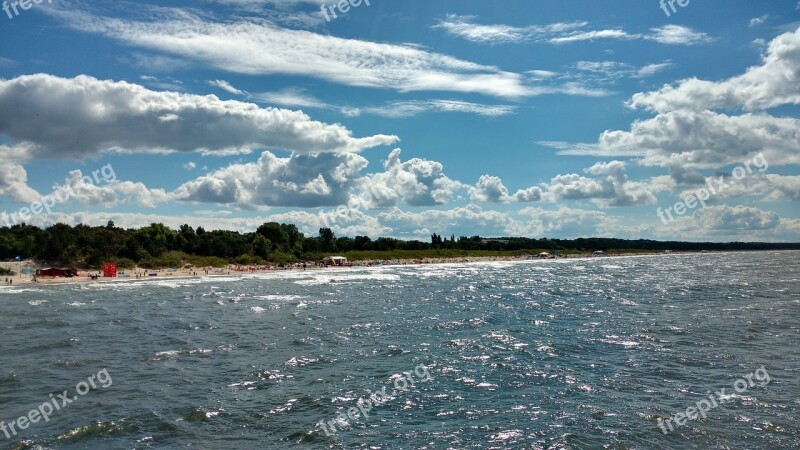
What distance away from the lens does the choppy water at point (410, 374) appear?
20.3 m

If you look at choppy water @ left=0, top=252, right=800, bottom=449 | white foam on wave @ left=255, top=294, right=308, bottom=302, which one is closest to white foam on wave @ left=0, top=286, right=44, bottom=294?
choppy water @ left=0, top=252, right=800, bottom=449

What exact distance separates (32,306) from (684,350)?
208ft

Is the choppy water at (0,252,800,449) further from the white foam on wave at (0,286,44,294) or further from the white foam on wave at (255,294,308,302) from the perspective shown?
the white foam on wave at (0,286,44,294)

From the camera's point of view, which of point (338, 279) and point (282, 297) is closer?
point (282, 297)

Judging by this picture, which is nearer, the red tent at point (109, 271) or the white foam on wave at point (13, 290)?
the white foam on wave at point (13, 290)

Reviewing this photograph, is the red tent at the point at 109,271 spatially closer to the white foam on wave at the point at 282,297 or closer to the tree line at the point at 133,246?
the tree line at the point at 133,246

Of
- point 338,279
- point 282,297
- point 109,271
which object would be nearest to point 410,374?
point 282,297

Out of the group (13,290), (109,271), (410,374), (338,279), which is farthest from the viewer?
(109,271)

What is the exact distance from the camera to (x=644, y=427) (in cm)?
2072

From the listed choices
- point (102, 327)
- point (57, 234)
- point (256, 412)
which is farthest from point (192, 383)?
point (57, 234)

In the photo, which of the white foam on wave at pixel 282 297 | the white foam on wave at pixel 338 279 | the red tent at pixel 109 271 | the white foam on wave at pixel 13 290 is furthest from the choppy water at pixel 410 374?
the red tent at pixel 109 271

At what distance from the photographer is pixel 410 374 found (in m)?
29.2

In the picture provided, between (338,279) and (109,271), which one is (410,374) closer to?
(338,279)

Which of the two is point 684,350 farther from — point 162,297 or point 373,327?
point 162,297
